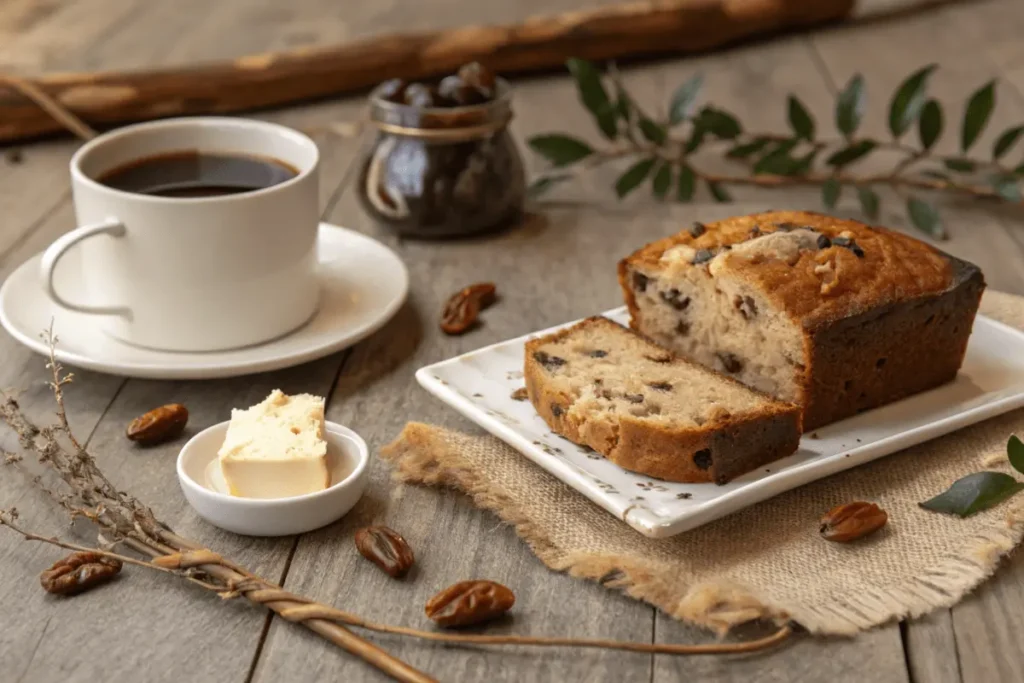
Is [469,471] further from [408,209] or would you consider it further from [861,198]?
[861,198]

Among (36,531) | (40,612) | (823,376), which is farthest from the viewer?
(823,376)

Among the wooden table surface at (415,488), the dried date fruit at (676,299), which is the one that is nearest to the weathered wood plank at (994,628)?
the wooden table surface at (415,488)

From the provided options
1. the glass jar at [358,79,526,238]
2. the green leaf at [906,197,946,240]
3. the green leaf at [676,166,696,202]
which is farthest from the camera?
the green leaf at [676,166,696,202]

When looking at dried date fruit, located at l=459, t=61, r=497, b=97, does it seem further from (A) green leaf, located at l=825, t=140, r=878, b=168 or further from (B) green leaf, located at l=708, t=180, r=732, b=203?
(A) green leaf, located at l=825, t=140, r=878, b=168

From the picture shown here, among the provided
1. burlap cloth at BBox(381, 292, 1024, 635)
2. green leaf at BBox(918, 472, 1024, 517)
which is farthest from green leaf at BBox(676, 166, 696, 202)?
green leaf at BBox(918, 472, 1024, 517)

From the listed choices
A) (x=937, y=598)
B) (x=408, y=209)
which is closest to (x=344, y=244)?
(x=408, y=209)

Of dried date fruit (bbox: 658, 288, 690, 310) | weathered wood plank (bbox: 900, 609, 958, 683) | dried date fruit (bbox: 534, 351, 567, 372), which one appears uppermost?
dried date fruit (bbox: 658, 288, 690, 310)
